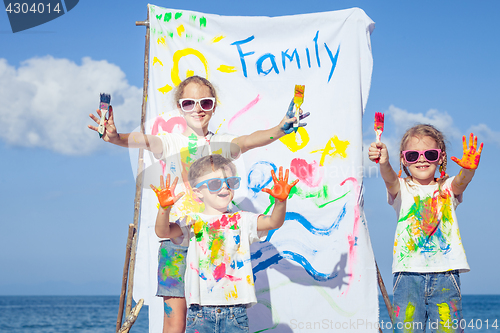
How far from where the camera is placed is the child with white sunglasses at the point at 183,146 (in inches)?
99.7

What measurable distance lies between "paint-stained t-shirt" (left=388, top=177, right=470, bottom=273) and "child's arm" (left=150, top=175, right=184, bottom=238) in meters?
1.31

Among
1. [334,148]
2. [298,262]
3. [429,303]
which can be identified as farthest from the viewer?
[334,148]

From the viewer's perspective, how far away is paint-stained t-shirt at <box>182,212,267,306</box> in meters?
2.30

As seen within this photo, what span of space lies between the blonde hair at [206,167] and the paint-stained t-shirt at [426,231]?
3.52 ft

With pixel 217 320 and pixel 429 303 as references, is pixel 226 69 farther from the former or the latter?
pixel 429 303

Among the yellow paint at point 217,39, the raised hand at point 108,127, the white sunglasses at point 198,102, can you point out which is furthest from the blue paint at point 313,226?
the raised hand at point 108,127

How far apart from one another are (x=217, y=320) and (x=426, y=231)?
51.9 inches

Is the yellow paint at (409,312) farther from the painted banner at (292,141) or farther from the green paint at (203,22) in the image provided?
the green paint at (203,22)

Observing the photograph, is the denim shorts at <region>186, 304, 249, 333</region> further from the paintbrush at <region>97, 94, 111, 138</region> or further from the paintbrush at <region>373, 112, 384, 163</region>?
the paintbrush at <region>373, 112, 384, 163</region>

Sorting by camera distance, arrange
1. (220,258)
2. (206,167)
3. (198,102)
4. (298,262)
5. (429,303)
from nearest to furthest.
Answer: (220,258), (206,167), (429,303), (198,102), (298,262)

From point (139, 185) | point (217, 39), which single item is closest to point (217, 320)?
point (139, 185)

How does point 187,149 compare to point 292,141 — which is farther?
point 292,141

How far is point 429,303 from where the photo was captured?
259cm

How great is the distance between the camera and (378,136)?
2.61m
